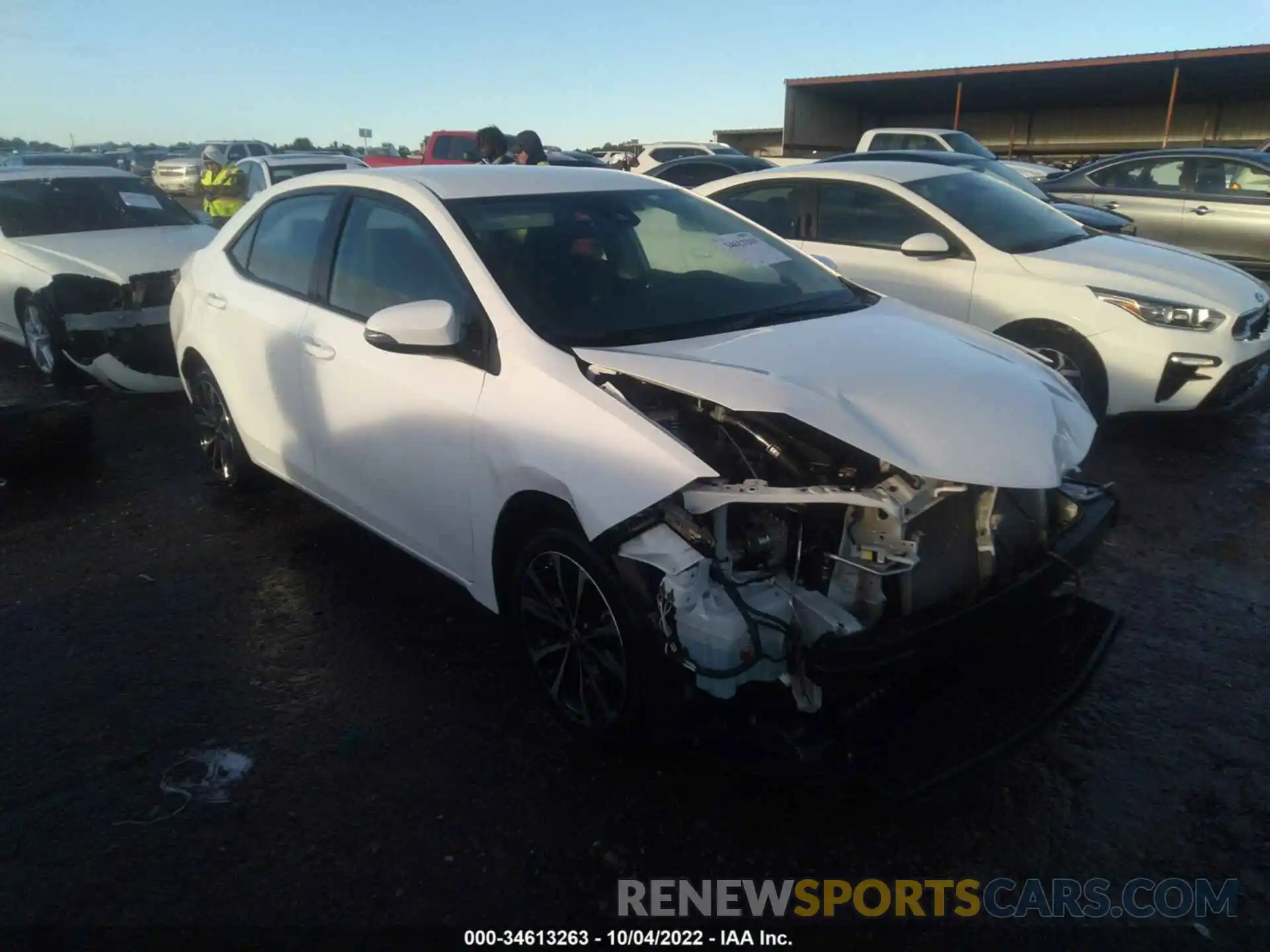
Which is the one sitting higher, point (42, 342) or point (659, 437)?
point (659, 437)

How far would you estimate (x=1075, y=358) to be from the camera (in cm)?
569

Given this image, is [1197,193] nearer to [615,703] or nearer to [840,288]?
[840,288]

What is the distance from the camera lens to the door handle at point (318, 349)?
373 centimetres

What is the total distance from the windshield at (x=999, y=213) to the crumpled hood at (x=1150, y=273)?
0.15 meters

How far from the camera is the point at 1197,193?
11.1 metres


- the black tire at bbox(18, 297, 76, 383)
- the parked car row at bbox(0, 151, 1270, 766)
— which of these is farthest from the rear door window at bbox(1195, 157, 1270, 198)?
the black tire at bbox(18, 297, 76, 383)

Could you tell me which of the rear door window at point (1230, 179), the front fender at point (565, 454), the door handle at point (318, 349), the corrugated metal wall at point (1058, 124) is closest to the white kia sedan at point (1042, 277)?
the front fender at point (565, 454)

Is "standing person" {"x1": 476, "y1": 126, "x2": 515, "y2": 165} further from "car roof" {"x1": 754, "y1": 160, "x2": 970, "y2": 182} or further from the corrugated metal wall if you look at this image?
the corrugated metal wall

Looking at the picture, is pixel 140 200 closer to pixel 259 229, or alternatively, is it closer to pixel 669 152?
pixel 259 229

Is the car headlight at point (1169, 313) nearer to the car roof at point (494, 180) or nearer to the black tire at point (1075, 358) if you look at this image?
the black tire at point (1075, 358)

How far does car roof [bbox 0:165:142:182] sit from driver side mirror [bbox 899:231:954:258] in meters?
6.65

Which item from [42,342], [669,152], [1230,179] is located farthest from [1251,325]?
[669,152]

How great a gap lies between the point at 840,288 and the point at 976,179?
11.4 feet

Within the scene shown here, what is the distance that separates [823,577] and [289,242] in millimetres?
2959
